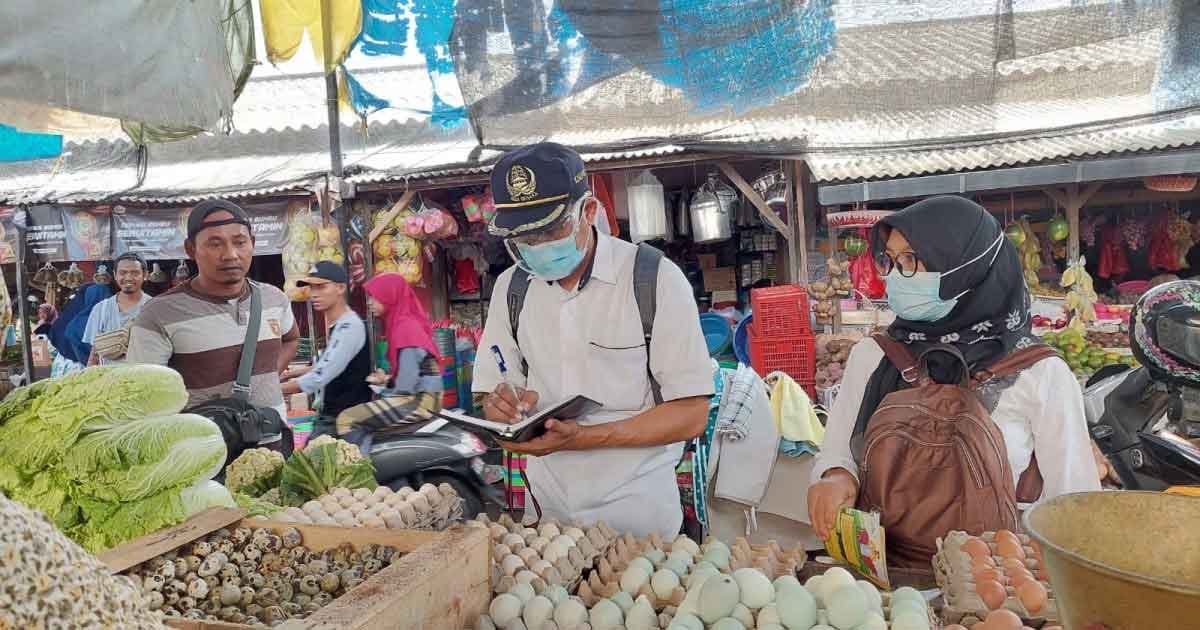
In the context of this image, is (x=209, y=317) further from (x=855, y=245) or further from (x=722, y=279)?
(x=722, y=279)

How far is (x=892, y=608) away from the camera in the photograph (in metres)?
1.47

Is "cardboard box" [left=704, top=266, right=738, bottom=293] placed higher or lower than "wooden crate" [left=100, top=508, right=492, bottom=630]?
higher

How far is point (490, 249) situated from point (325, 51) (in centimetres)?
385

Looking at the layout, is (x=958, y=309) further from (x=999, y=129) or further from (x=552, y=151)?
(x=999, y=129)

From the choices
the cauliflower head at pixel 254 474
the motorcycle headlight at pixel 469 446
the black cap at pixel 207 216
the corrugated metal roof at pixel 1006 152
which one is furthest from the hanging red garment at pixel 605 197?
the cauliflower head at pixel 254 474

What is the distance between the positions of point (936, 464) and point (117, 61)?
8.97ft

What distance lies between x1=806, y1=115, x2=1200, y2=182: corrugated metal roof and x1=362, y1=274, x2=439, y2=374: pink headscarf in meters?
4.18

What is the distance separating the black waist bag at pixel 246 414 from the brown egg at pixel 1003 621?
2.75m

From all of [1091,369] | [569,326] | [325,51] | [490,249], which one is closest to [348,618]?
[569,326]

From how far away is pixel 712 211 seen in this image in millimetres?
8109

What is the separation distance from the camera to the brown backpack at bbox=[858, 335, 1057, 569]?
204cm

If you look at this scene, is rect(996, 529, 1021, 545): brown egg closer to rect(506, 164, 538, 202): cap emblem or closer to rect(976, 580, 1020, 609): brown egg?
rect(976, 580, 1020, 609): brown egg

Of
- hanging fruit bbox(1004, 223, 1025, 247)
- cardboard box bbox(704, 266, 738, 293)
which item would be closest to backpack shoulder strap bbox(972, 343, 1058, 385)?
hanging fruit bbox(1004, 223, 1025, 247)

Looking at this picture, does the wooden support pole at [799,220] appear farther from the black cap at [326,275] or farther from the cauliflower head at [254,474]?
the cauliflower head at [254,474]
